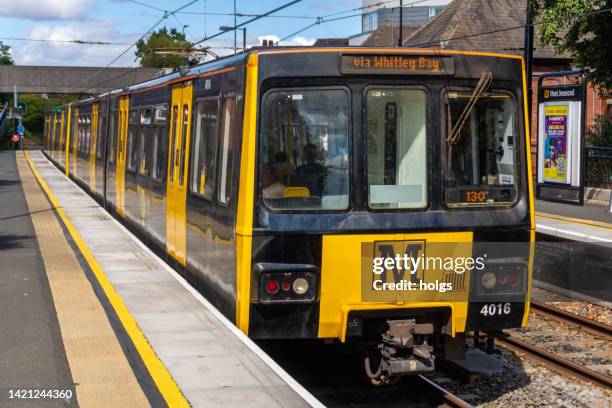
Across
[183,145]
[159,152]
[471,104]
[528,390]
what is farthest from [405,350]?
[159,152]

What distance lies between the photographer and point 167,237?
A: 38.5 feet

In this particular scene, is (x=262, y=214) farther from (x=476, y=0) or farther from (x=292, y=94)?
(x=476, y=0)

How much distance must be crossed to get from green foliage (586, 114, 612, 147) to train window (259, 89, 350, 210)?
19.2 meters

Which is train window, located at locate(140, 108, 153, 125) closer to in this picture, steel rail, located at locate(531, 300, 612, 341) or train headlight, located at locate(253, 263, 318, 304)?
steel rail, located at locate(531, 300, 612, 341)

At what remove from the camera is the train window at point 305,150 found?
7.26m

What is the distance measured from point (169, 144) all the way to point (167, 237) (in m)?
1.22

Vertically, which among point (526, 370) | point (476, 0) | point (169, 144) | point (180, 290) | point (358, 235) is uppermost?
point (476, 0)

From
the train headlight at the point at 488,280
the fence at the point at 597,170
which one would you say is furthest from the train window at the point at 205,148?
the fence at the point at 597,170

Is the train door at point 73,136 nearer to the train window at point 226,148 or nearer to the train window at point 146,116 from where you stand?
the train window at point 146,116

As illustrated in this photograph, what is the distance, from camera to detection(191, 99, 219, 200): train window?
8750mm

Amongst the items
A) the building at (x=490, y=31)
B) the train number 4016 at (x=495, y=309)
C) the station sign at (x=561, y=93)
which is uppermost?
the building at (x=490, y=31)

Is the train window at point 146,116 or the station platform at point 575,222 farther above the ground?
the train window at point 146,116

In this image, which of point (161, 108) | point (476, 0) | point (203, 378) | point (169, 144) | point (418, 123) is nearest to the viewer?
point (203, 378)

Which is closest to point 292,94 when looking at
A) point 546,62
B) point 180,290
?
point 180,290
